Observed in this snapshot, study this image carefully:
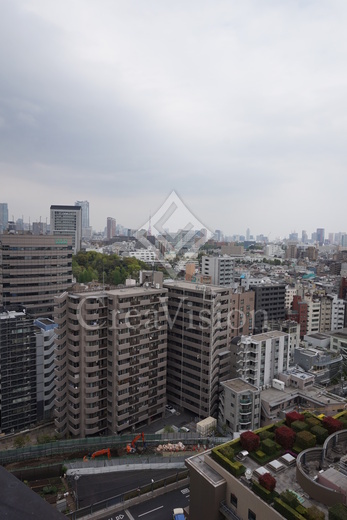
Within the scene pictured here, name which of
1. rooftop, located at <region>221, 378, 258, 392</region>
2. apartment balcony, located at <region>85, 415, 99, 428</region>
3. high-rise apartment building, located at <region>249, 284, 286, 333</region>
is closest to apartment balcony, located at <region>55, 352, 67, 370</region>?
apartment balcony, located at <region>85, 415, 99, 428</region>

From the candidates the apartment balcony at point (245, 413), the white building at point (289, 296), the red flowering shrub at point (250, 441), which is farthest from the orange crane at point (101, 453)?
the white building at point (289, 296)

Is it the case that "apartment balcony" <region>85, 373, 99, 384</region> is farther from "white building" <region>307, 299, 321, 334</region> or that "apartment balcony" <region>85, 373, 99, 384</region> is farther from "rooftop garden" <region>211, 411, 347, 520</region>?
"white building" <region>307, 299, 321, 334</region>

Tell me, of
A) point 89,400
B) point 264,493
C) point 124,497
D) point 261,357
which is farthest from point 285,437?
point 261,357

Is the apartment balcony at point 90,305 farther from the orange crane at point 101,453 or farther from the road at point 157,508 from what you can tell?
the road at point 157,508

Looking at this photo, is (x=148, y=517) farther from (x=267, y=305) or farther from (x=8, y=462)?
(x=267, y=305)

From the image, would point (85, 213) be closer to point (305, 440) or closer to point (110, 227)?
point (110, 227)
